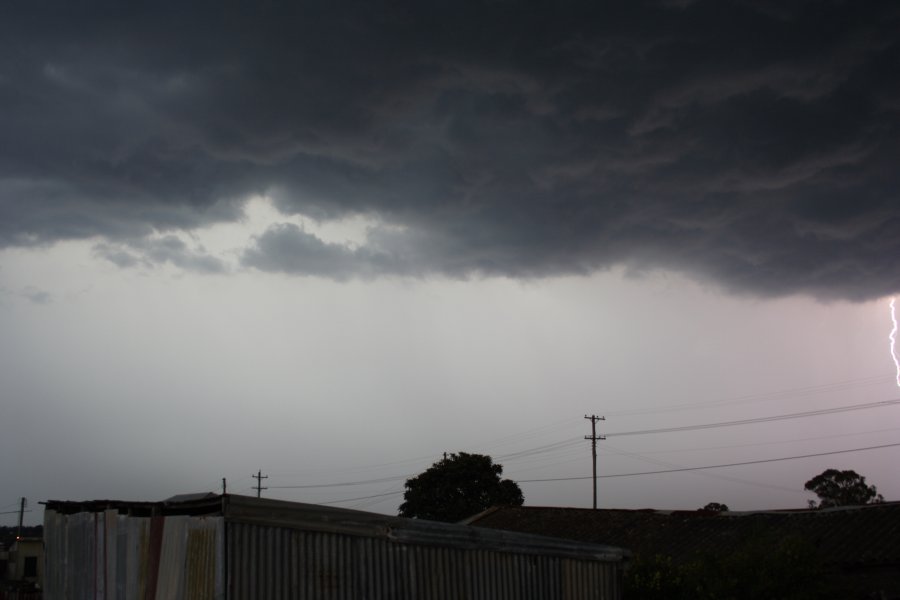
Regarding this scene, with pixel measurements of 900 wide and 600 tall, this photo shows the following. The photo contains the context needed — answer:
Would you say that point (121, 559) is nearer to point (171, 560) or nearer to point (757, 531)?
point (171, 560)

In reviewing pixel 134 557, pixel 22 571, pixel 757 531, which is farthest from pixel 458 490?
pixel 134 557

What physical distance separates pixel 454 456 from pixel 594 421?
12846 mm

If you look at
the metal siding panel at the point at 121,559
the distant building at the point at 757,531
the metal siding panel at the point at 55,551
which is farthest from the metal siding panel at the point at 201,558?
the distant building at the point at 757,531

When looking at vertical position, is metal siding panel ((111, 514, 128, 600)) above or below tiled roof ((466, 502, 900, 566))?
above

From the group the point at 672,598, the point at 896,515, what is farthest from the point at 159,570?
the point at 896,515

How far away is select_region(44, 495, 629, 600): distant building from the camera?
519 inches

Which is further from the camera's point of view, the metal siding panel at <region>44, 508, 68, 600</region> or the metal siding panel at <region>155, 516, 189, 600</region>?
the metal siding panel at <region>44, 508, 68, 600</region>

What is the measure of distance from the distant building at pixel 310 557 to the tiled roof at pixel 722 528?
28.7ft

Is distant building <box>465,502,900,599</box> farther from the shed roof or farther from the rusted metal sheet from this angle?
the rusted metal sheet

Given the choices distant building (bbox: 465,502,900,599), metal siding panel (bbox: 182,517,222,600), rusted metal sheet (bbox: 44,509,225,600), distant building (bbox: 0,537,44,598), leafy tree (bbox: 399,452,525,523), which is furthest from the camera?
leafy tree (bbox: 399,452,525,523)

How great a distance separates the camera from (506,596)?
631 inches

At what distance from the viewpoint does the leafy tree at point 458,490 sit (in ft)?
221

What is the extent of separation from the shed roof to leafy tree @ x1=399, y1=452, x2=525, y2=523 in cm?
5077

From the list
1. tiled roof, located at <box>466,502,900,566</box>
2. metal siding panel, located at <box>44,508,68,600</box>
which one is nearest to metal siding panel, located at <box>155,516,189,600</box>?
metal siding panel, located at <box>44,508,68,600</box>
